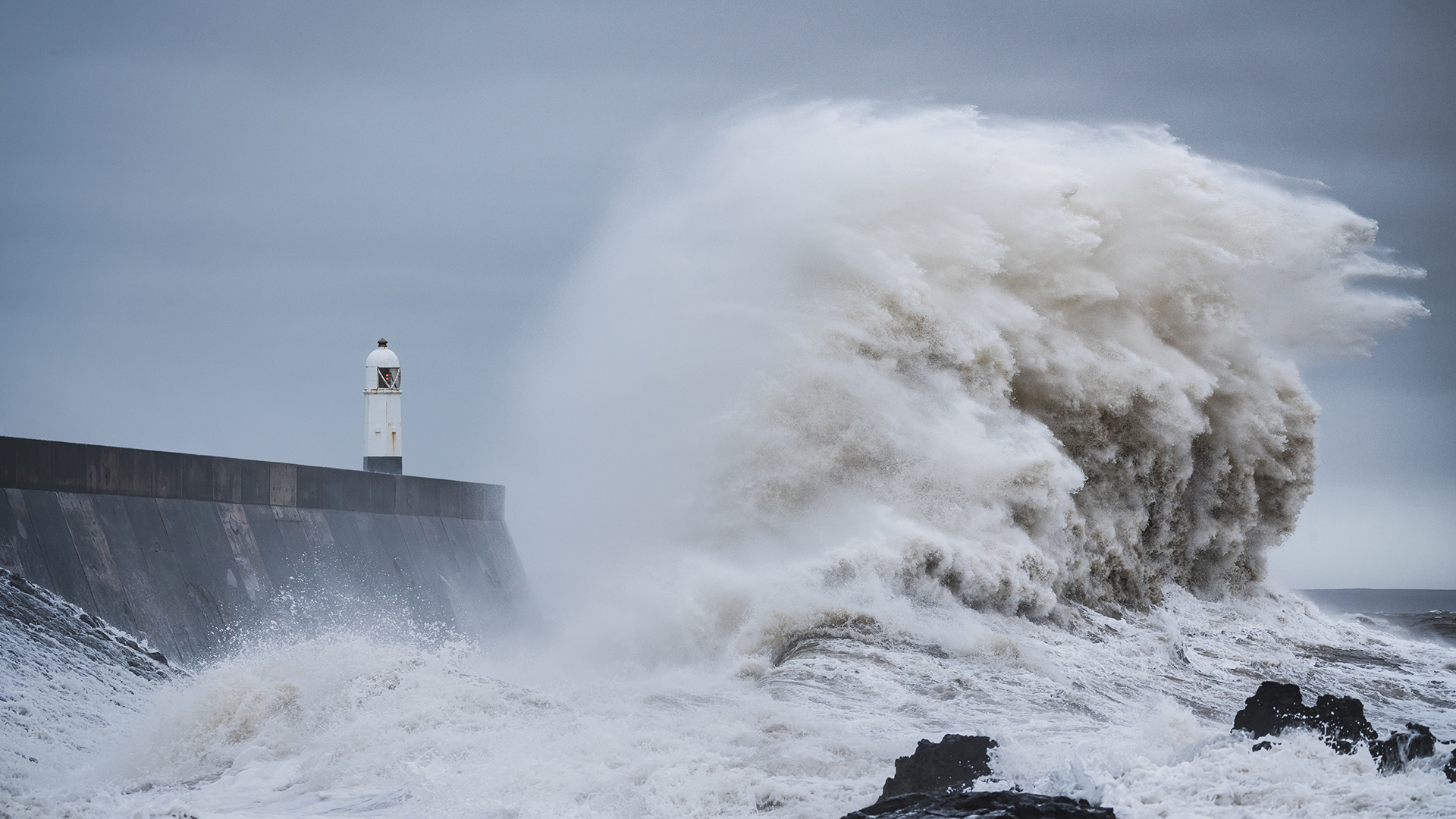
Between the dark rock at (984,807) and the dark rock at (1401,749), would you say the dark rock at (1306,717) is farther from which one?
the dark rock at (984,807)

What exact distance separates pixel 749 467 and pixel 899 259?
2.87 m

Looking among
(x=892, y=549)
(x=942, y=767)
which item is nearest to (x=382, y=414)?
(x=892, y=549)

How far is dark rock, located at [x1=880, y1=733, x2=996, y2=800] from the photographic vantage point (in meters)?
6.71

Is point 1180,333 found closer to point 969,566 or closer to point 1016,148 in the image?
point 1016,148

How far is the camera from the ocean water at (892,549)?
765 centimetres

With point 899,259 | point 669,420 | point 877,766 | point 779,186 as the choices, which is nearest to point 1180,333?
point 899,259

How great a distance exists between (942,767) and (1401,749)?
2213 mm

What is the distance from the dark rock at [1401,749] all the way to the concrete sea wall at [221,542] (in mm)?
7526

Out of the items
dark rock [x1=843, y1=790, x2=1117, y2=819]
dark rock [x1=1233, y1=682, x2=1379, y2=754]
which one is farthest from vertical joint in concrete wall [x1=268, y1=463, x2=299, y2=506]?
dark rock [x1=1233, y1=682, x2=1379, y2=754]

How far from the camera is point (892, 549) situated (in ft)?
43.0

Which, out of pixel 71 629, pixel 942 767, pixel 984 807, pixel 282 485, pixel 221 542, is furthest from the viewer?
pixel 282 485

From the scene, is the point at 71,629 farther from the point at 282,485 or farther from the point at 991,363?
the point at 991,363

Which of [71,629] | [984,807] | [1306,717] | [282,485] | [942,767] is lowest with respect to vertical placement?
[984,807]

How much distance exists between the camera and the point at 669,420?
1577 centimetres
